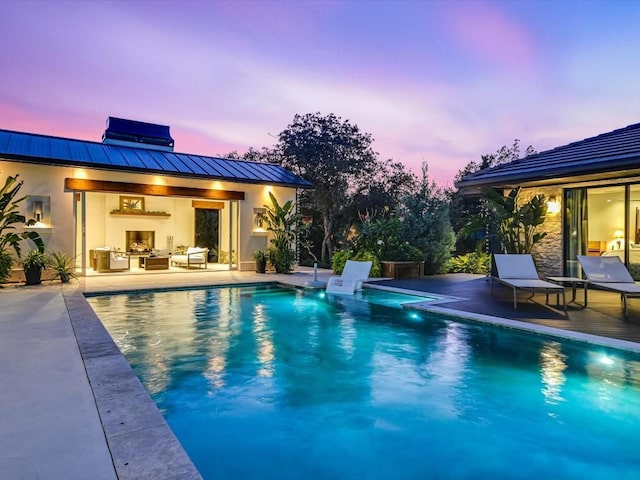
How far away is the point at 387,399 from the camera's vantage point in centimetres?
456

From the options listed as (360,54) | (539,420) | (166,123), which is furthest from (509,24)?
(166,123)

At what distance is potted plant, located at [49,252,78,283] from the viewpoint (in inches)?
485

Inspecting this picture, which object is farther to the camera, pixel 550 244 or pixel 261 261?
pixel 261 261

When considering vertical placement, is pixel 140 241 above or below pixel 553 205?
below

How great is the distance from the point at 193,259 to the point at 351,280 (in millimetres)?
8757

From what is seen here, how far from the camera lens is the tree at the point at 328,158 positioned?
22859mm

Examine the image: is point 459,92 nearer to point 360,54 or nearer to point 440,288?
point 360,54

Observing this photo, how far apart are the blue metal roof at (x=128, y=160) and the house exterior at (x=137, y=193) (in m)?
0.03

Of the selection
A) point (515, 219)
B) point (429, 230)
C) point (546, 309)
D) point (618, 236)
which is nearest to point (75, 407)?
point (546, 309)

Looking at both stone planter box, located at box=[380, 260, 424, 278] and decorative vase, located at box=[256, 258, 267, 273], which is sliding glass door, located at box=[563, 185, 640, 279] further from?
decorative vase, located at box=[256, 258, 267, 273]

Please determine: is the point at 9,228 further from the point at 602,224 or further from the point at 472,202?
the point at 472,202

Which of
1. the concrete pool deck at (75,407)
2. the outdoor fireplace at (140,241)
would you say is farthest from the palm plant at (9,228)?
the outdoor fireplace at (140,241)

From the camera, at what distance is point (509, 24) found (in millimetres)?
13086

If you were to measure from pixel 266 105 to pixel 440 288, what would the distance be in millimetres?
11895
